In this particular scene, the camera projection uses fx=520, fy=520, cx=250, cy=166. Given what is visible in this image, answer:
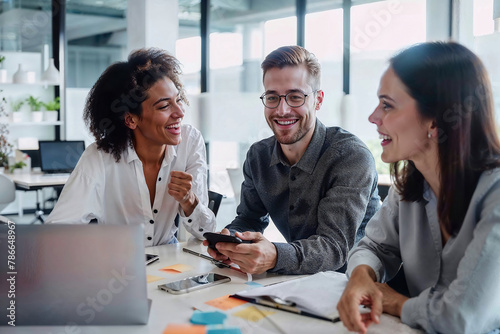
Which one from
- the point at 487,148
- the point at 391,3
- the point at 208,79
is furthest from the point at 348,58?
the point at 487,148

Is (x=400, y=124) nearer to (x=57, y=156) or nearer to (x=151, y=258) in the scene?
(x=151, y=258)

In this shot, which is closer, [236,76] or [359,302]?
[359,302]

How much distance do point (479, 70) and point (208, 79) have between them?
5.15 m

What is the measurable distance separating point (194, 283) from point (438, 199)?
78 cm

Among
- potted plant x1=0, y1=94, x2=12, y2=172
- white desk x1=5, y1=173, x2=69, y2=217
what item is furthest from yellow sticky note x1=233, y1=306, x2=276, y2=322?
potted plant x1=0, y1=94, x2=12, y2=172

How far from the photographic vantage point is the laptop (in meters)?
1.26

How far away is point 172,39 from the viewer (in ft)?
19.9

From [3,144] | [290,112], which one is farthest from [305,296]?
[3,144]

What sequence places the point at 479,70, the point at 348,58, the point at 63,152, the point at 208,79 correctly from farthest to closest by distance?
the point at 208,79 < the point at 63,152 < the point at 348,58 < the point at 479,70

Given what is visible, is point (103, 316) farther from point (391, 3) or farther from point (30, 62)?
point (30, 62)

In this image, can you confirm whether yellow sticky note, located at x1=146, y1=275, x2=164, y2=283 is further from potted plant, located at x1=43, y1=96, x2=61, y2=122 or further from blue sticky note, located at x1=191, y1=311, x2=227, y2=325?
potted plant, located at x1=43, y1=96, x2=61, y2=122

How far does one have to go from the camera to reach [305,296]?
144 centimetres

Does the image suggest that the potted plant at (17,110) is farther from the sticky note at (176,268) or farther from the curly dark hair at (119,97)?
the sticky note at (176,268)

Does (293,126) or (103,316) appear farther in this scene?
(293,126)
